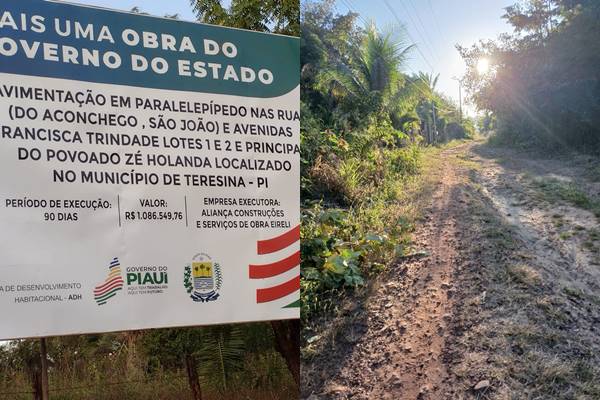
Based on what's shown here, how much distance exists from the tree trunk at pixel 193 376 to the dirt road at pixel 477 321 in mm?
870

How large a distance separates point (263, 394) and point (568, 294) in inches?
113

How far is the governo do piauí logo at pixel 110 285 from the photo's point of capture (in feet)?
6.76

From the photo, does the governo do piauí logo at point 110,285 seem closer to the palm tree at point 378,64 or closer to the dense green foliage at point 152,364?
the dense green foliage at point 152,364

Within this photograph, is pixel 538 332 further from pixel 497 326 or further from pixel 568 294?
pixel 568 294

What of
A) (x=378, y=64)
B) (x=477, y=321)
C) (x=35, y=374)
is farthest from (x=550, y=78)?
(x=35, y=374)

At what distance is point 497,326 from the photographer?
3.46 meters

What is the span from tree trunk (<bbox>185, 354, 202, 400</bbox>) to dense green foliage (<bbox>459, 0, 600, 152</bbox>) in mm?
11304

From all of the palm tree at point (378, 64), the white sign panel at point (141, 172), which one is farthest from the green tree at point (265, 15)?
the palm tree at point (378, 64)

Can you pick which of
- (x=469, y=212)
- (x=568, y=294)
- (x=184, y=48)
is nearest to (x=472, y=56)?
(x=469, y=212)

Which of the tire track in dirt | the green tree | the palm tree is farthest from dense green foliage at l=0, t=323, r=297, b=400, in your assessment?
the palm tree

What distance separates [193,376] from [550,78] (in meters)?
13.5

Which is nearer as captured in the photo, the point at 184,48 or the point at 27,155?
the point at 27,155

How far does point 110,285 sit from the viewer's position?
207cm

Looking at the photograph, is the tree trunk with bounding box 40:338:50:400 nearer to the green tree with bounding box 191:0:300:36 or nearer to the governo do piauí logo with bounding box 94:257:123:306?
the governo do piauí logo with bounding box 94:257:123:306
